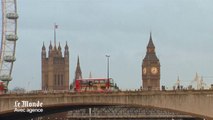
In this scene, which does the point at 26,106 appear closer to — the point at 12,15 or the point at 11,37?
the point at 11,37

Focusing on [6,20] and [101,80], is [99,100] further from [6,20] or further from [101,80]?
[6,20]

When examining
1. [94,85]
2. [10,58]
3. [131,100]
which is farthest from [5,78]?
[131,100]

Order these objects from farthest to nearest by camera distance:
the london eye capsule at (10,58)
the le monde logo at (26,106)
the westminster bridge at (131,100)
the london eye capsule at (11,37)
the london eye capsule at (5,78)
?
the london eye capsule at (11,37)
the london eye capsule at (10,58)
the london eye capsule at (5,78)
the le monde logo at (26,106)
the westminster bridge at (131,100)

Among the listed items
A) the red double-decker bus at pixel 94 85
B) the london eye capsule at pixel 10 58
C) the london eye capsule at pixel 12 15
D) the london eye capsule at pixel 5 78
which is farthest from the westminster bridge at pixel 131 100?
the london eye capsule at pixel 12 15

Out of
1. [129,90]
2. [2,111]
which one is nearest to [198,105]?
[129,90]

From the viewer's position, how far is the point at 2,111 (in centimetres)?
Result: 13112

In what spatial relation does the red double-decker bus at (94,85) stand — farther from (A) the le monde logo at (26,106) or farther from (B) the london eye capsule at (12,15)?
(B) the london eye capsule at (12,15)

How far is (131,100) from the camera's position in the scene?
126 m

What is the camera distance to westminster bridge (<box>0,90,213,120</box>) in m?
119

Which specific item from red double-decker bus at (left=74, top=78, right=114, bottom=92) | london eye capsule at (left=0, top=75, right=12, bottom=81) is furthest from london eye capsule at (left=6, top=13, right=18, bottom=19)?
red double-decker bus at (left=74, top=78, right=114, bottom=92)

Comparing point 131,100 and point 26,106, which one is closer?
point 131,100

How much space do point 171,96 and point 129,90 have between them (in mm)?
9593

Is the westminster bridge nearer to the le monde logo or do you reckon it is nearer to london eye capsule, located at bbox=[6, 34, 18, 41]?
the le monde logo

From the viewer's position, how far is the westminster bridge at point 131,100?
119 meters
